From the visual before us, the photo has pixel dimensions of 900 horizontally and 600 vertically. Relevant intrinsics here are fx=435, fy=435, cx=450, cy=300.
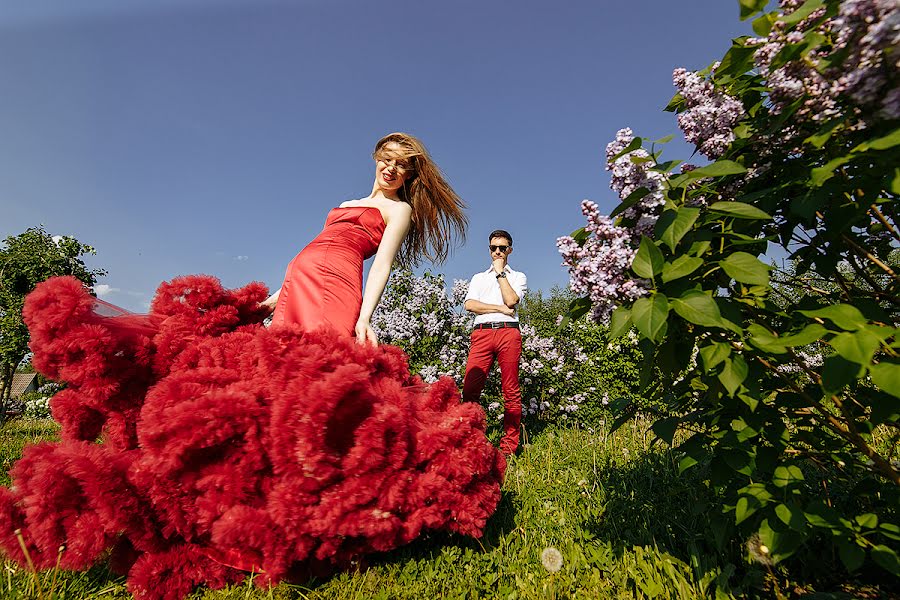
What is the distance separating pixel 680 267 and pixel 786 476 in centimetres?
76

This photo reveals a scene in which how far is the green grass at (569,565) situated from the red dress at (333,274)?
1147mm

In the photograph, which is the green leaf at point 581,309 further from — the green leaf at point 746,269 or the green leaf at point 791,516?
the green leaf at point 791,516

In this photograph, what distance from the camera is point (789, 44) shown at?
107 centimetres

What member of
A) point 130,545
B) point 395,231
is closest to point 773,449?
point 395,231

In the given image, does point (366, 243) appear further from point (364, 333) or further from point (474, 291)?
point (474, 291)

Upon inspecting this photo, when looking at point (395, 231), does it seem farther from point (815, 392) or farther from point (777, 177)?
point (815, 392)

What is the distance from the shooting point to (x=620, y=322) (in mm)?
1113

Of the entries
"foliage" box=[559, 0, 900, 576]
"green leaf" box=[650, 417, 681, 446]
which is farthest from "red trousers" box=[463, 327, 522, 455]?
"green leaf" box=[650, 417, 681, 446]

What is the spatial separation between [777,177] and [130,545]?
9.20ft

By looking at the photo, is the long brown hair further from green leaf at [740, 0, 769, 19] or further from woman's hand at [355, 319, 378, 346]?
green leaf at [740, 0, 769, 19]

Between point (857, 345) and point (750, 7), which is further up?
point (750, 7)

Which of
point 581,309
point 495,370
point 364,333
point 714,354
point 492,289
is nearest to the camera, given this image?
point 714,354

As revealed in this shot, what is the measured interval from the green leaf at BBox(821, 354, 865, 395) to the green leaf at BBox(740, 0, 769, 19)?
0.88 m

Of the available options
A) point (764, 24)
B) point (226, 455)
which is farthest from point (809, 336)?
point (226, 455)
